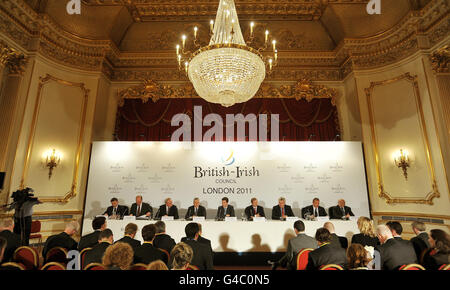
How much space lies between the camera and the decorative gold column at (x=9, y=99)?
492 cm

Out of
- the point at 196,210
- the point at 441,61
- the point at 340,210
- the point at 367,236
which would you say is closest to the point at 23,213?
the point at 196,210

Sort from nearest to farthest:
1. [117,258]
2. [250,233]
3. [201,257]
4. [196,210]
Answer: [117,258] < [201,257] < [250,233] < [196,210]

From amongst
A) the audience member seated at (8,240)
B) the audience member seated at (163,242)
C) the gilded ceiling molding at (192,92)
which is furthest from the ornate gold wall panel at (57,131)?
the audience member seated at (163,242)

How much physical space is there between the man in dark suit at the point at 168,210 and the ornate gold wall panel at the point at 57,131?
7.19ft

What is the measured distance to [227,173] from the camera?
20.2 ft

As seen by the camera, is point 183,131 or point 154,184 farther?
point 183,131

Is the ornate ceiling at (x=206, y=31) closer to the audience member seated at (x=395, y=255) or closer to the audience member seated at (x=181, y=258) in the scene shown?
the audience member seated at (x=395, y=255)

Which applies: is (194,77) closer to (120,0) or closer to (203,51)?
(203,51)

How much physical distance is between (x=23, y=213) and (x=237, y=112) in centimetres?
524

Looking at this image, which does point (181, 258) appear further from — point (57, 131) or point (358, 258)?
point (57, 131)

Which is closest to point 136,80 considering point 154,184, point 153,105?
point 153,105

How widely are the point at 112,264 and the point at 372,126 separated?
6.34 m

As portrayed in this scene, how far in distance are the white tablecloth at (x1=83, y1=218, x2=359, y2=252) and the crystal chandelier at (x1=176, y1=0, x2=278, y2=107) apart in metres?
2.52

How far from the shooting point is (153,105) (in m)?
7.03
